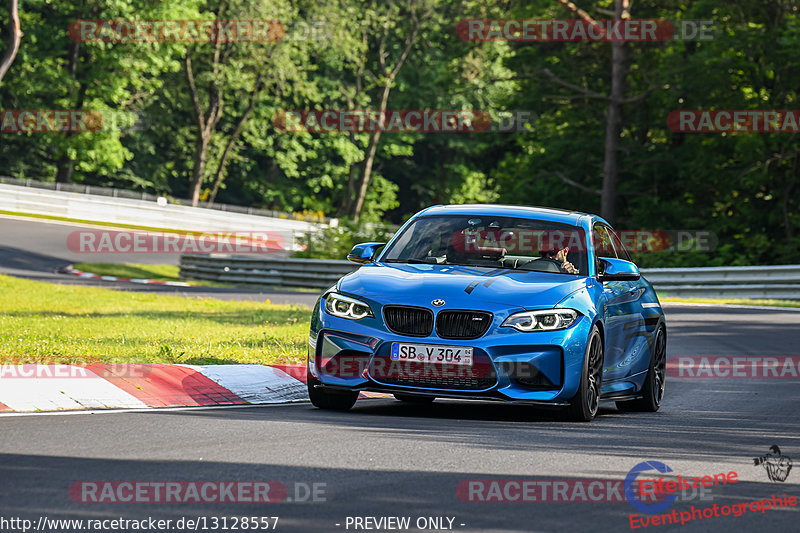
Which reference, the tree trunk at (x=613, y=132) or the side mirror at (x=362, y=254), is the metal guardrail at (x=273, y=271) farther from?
the side mirror at (x=362, y=254)

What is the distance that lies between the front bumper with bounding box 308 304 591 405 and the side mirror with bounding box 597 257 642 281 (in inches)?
41.1

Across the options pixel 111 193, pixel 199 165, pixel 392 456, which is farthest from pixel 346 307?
pixel 199 165

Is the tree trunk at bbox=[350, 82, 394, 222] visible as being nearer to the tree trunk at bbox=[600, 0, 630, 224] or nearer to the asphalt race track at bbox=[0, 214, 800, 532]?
the tree trunk at bbox=[600, 0, 630, 224]

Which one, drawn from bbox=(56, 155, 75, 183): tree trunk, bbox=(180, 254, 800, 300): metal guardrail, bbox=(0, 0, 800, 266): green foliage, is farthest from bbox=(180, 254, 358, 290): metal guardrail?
bbox=(56, 155, 75, 183): tree trunk

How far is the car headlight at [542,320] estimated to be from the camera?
28.4 ft

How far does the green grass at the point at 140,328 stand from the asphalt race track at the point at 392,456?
2.19 meters

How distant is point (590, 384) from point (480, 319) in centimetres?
112

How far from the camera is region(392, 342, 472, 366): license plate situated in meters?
8.58

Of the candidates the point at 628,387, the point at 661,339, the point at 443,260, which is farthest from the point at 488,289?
the point at 661,339

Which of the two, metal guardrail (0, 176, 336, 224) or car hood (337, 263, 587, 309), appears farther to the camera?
metal guardrail (0, 176, 336, 224)

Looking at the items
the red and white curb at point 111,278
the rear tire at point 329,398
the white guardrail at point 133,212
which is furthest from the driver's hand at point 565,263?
the white guardrail at point 133,212

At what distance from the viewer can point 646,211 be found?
38031 mm

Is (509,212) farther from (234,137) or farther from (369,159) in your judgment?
(369,159)

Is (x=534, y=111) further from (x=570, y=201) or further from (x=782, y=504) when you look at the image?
(x=782, y=504)
